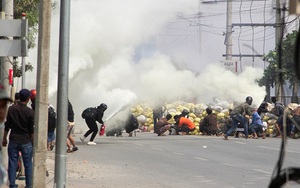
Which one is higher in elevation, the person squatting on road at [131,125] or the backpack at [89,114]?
the backpack at [89,114]

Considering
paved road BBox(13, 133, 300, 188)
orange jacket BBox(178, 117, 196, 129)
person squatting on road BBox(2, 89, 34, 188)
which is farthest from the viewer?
orange jacket BBox(178, 117, 196, 129)

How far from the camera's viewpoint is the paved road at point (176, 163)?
56.7 feet

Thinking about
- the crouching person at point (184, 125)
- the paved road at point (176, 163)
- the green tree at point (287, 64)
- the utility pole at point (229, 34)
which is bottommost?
the paved road at point (176, 163)

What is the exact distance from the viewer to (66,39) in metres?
13.1

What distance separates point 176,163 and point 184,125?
17.3 meters

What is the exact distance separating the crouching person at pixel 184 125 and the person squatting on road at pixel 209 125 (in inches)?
29.1

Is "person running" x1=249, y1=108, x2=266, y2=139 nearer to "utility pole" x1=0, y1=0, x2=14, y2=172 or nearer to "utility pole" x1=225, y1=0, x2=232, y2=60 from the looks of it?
"utility pole" x1=0, y1=0, x2=14, y2=172

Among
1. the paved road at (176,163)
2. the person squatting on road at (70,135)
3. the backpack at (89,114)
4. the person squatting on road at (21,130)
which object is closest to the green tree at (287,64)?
the person squatting on road at (21,130)

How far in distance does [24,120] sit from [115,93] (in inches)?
1176

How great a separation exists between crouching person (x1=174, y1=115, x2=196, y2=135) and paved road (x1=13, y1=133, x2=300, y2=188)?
727cm

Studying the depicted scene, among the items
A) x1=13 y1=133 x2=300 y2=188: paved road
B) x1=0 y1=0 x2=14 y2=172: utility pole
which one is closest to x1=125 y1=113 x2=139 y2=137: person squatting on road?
x1=13 y1=133 x2=300 y2=188: paved road

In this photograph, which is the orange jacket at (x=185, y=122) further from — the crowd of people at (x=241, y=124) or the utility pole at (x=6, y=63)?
the utility pole at (x=6, y=63)

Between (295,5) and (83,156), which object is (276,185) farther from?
(83,156)

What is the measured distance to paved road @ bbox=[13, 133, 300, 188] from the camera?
1730cm
